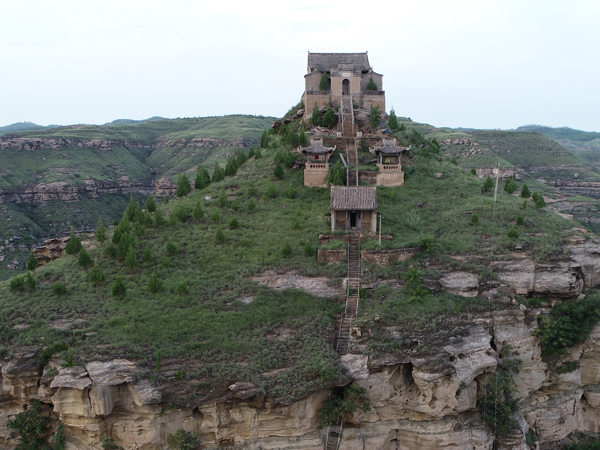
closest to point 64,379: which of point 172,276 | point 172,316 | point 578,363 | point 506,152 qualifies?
point 172,316

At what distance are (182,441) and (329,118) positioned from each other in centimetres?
3550

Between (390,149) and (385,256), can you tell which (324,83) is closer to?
(390,149)

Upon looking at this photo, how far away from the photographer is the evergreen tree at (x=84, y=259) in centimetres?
3356

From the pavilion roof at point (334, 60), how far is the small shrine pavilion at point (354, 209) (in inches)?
897


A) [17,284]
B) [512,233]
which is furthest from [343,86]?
[17,284]

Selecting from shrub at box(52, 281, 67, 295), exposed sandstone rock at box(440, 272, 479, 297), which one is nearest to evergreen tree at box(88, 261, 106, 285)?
shrub at box(52, 281, 67, 295)

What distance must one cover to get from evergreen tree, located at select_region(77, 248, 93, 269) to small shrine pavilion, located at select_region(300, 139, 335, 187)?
2032 cm

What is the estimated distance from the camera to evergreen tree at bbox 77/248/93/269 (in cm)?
3356

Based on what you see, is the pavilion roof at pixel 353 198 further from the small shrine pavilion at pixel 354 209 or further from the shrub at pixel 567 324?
the shrub at pixel 567 324

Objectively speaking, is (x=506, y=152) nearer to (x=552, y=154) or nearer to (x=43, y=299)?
(x=552, y=154)

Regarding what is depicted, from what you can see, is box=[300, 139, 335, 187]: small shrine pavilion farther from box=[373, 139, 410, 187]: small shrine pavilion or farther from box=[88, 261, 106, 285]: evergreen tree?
box=[88, 261, 106, 285]: evergreen tree

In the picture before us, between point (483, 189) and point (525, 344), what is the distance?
18314mm

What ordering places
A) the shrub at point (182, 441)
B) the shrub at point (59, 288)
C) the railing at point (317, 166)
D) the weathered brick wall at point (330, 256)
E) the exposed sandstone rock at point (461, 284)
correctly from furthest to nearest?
the railing at point (317, 166) < the weathered brick wall at point (330, 256) < the exposed sandstone rock at point (461, 284) < the shrub at point (59, 288) < the shrub at point (182, 441)

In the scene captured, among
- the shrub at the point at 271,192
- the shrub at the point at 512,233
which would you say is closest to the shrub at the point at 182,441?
the shrub at the point at 271,192
